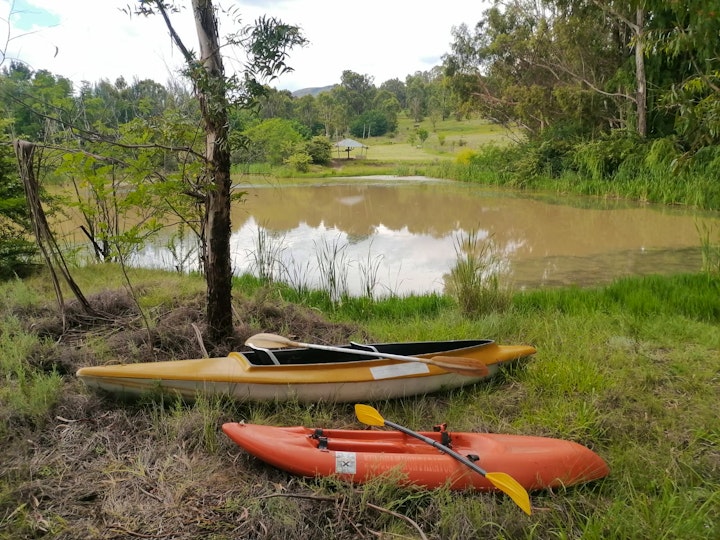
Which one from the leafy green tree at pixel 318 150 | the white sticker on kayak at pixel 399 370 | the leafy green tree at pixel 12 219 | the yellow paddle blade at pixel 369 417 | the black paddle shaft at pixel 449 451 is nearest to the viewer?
the black paddle shaft at pixel 449 451

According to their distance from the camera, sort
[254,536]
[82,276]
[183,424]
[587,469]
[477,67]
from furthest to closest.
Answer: [477,67] → [82,276] → [183,424] → [587,469] → [254,536]

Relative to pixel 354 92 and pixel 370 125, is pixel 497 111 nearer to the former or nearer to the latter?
pixel 370 125

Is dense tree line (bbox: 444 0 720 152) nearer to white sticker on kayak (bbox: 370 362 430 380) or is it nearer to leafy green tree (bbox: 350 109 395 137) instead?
white sticker on kayak (bbox: 370 362 430 380)

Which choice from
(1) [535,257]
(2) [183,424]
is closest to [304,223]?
(1) [535,257]

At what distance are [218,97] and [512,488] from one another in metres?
2.04

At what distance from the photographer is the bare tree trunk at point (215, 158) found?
7.72ft

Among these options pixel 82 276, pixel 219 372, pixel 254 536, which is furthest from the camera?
pixel 82 276

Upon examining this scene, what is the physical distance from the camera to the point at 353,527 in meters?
1.63

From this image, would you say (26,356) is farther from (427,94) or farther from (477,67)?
(427,94)

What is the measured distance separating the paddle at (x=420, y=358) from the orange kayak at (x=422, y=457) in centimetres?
39

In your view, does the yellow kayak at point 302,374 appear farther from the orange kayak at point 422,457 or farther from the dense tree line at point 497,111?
the dense tree line at point 497,111

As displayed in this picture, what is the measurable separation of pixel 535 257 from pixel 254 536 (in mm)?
5963

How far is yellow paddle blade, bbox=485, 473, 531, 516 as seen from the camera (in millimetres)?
1580

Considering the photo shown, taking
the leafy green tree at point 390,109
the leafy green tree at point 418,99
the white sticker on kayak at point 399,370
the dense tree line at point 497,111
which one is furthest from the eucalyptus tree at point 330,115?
the white sticker on kayak at point 399,370
